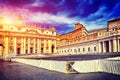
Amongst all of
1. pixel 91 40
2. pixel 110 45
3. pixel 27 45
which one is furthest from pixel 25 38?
pixel 110 45

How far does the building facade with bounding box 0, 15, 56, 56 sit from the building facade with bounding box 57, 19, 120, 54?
22.3 feet

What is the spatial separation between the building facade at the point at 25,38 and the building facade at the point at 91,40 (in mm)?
6802

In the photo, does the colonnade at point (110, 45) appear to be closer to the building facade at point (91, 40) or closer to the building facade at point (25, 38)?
the building facade at point (91, 40)

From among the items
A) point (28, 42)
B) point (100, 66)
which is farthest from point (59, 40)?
point (100, 66)

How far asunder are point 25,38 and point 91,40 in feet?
92.9

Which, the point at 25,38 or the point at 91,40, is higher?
the point at 25,38

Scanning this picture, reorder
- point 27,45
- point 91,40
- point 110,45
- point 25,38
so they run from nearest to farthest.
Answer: point 110,45 → point 91,40 → point 25,38 → point 27,45

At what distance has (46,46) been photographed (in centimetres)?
7638

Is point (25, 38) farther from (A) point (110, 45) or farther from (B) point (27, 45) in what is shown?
(A) point (110, 45)

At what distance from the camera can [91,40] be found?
5794cm

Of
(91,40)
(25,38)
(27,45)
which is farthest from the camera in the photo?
(27,45)

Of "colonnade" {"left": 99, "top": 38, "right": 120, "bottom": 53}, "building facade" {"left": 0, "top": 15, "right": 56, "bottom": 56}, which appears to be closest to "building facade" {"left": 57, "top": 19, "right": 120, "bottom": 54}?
"colonnade" {"left": 99, "top": 38, "right": 120, "bottom": 53}

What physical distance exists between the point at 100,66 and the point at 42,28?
6574cm

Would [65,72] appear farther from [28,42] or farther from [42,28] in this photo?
[42,28]
